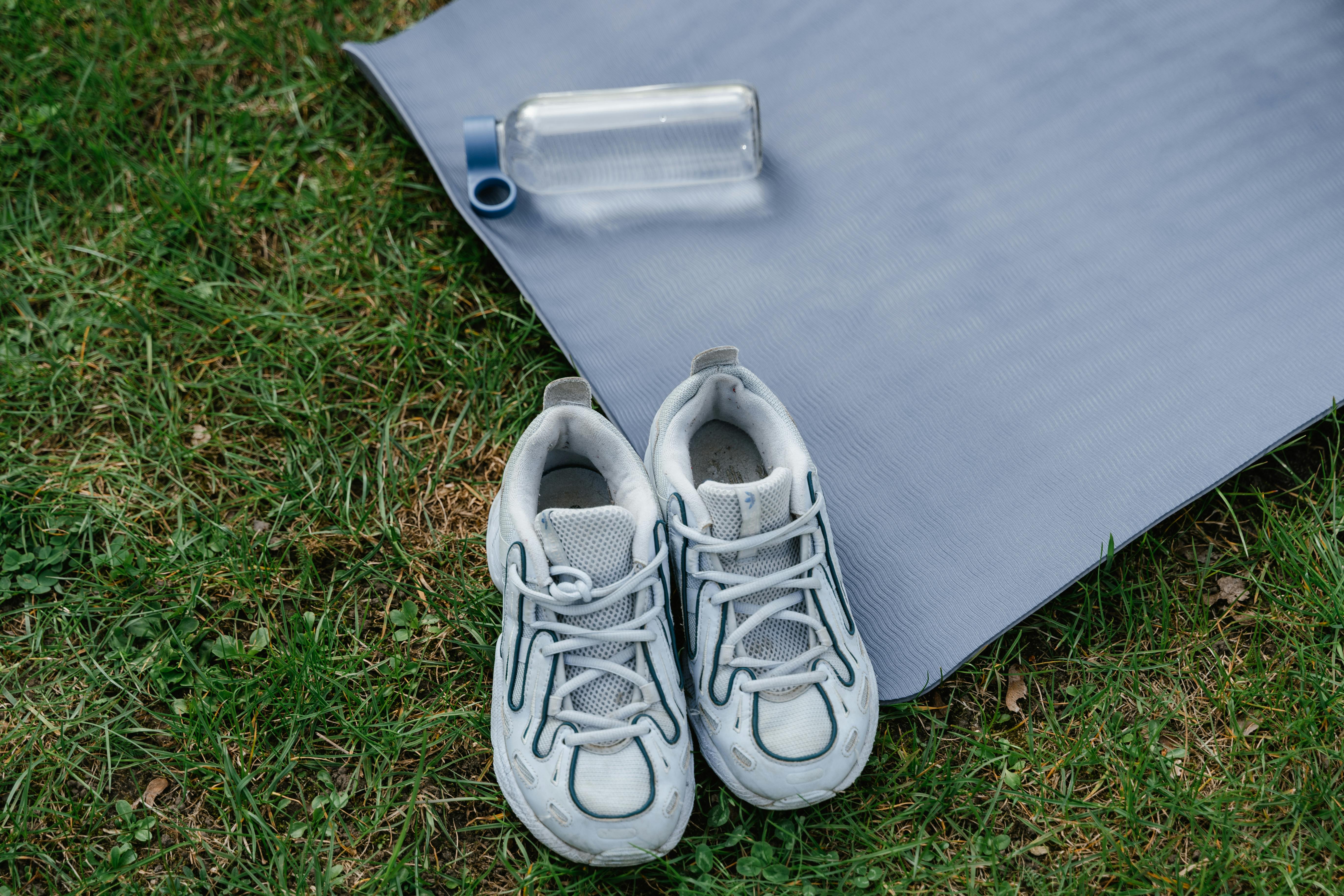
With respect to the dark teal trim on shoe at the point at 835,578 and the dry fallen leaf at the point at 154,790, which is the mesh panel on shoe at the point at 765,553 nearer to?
the dark teal trim on shoe at the point at 835,578

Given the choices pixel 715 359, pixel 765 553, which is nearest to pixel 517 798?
pixel 765 553

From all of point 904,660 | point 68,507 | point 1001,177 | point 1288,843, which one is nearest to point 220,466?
point 68,507

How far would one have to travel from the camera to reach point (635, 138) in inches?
70.3

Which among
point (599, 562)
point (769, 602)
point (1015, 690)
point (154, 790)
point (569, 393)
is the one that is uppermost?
point (569, 393)

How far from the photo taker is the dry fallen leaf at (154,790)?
1.30m

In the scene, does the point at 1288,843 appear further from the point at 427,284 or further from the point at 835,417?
the point at 427,284

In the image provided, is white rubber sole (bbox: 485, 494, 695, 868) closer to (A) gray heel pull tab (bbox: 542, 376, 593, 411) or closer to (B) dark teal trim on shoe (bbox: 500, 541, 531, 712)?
(B) dark teal trim on shoe (bbox: 500, 541, 531, 712)

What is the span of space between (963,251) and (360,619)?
1151mm

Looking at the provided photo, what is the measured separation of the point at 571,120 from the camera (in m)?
1.75

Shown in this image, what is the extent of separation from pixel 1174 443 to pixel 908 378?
405 mm

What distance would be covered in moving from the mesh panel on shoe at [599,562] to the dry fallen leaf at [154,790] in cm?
59

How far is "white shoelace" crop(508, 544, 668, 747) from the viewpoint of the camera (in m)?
1.18

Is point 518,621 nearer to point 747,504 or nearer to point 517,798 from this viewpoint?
point 517,798

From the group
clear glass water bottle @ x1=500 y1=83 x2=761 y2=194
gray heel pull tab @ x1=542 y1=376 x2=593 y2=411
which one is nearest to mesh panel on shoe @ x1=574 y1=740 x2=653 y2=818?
gray heel pull tab @ x1=542 y1=376 x2=593 y2=411
